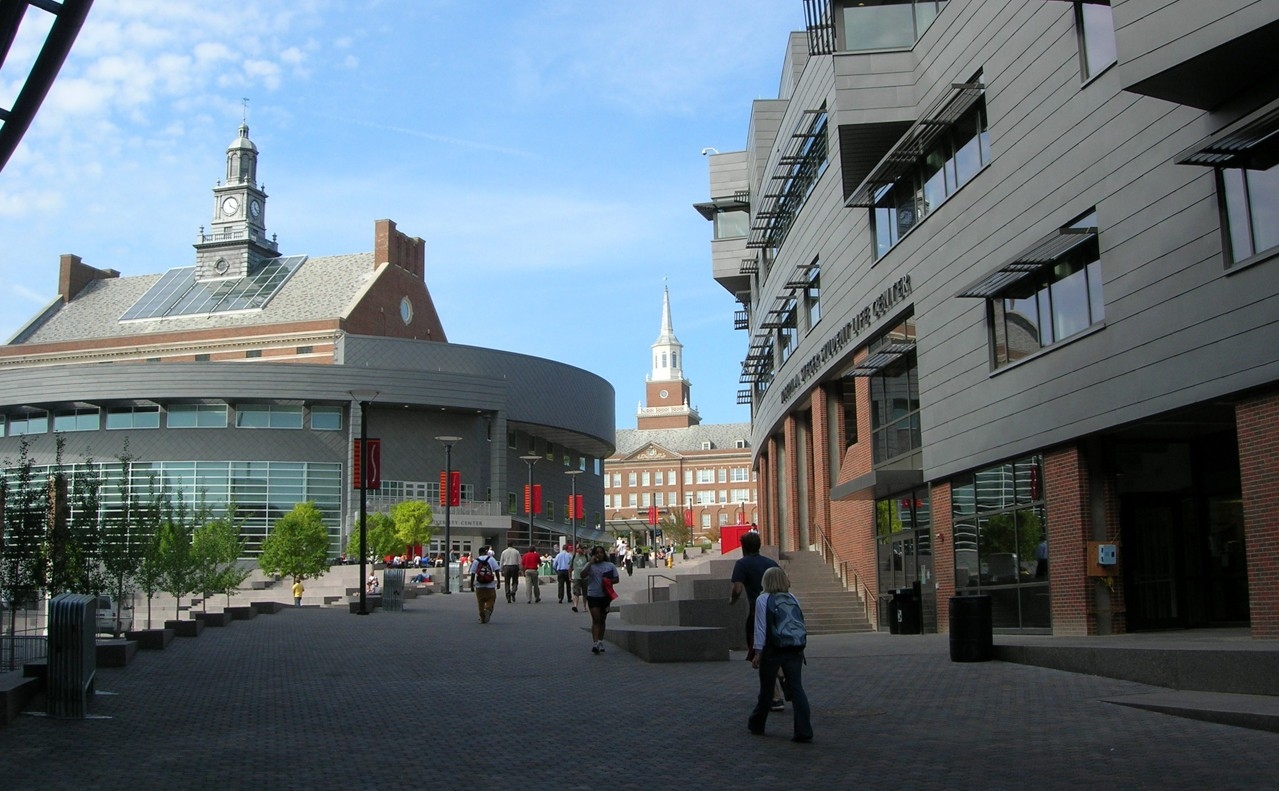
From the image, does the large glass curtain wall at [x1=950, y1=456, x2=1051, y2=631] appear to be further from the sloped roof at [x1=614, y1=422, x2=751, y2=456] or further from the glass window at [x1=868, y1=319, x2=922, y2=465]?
the sloped roof at [x1=614, y1=422, x2=751, y2=456]

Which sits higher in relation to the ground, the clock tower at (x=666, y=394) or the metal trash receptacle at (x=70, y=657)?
the clock tower at (x=666, y=394)

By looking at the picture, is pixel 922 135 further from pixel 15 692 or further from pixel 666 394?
pixel 666 394

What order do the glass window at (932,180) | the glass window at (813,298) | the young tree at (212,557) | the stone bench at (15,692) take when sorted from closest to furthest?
the stone bench at (15,692)
the glass window at (932,180)
the young tree at (212,557)
the glass window at (813,298)

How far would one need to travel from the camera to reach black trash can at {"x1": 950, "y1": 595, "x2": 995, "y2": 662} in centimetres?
1623

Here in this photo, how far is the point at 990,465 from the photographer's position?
2358 cm

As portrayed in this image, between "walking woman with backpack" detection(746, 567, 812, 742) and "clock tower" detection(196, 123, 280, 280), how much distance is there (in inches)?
3702

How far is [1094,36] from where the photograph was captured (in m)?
19.3

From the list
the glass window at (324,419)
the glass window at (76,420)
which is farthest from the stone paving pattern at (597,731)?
the glass window at (76,420)

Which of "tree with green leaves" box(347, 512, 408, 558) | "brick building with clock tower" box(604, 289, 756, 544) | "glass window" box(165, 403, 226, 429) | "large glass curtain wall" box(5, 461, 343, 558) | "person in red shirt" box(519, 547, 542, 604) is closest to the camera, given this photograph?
"person in red shirt" box(519, 547, 542, 604)

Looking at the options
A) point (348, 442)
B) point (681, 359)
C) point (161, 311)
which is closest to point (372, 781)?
point (348, 442)

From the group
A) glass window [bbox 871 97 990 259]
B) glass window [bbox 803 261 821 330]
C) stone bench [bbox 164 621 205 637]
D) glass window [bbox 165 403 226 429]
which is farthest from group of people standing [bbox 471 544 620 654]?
glass window [bbox 165 403 226 429]

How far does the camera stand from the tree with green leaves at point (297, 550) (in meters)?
50.0

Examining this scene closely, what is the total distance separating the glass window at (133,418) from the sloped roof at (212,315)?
15260mm

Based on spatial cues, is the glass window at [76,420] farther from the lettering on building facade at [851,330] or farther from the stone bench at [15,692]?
the stone bench at [15,692]
